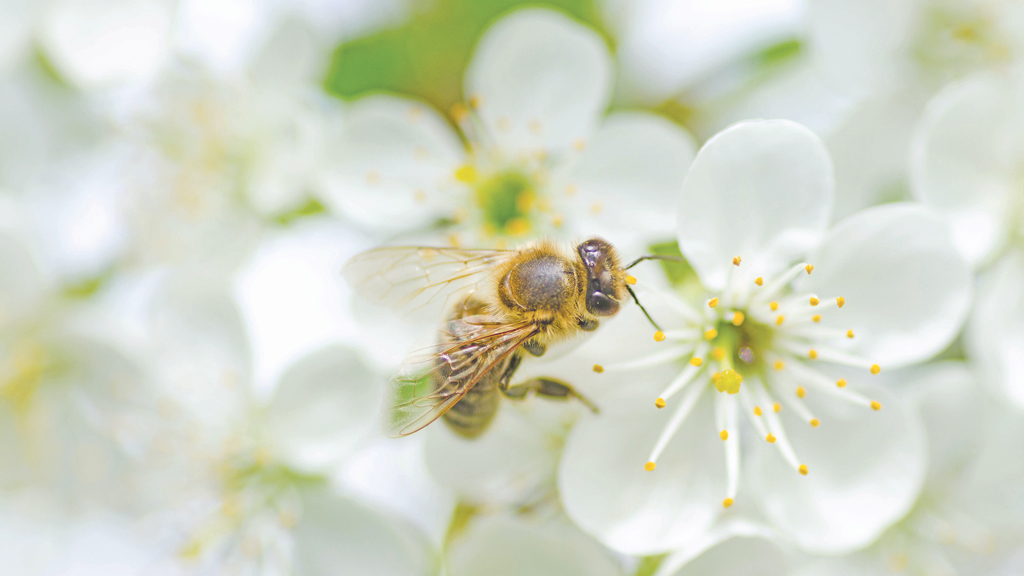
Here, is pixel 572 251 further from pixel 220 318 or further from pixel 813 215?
pixel 220 318

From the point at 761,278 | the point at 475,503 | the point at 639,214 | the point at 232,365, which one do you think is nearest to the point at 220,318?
the point at 232,365

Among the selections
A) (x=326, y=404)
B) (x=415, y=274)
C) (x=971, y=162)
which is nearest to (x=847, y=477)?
(x=971, y=162)

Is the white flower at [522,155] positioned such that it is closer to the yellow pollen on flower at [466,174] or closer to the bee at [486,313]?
the yellow pollen on flower at [466,174]

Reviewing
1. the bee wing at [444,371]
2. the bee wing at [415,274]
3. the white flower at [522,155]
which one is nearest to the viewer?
the bee wing at [444,371]

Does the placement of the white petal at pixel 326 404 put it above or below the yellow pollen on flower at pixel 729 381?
below

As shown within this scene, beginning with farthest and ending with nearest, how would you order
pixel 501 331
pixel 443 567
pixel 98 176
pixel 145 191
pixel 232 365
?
1. pixel 98 176
2. pixel 145 191
3. pixel 232 365
4. pixel 443 567
5. pixel 501 331

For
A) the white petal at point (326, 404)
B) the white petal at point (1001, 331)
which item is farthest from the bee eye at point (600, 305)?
the white petal at point (1001, 331)
